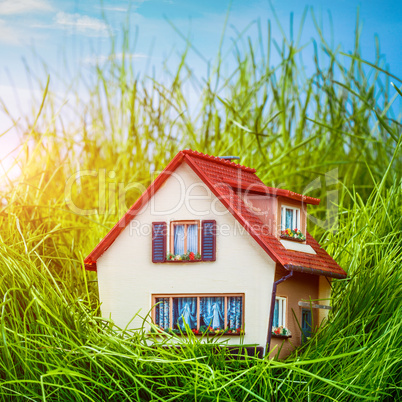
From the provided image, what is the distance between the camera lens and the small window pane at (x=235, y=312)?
3.75 m

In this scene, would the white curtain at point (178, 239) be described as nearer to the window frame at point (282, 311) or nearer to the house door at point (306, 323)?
the window frame at point (282, 311)

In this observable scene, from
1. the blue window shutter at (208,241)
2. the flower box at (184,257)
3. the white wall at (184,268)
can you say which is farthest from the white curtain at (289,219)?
the flower box at (184,257)

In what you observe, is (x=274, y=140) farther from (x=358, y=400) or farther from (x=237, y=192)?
(x=358, y=400)

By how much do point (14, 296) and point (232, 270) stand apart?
1360 mm

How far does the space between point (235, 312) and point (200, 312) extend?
0.21m

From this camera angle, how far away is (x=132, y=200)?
6.51m

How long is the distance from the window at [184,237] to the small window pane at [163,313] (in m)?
0.30

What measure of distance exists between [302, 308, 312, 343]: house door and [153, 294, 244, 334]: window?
0.58 m

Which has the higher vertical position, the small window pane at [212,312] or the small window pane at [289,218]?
the small window pane at [289,218]

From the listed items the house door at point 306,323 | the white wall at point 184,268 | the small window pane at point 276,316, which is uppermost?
the white wall at point 184,268

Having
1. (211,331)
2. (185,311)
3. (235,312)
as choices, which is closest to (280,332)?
(235,312)

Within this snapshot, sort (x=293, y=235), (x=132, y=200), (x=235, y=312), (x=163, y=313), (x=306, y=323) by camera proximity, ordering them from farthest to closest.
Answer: (x=132, y=200)
(x=306, y=323)
(x=293, y=235)
(x=163, y=313)
(x=235, y=312)

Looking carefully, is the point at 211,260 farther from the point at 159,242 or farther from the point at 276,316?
the point at 276,316

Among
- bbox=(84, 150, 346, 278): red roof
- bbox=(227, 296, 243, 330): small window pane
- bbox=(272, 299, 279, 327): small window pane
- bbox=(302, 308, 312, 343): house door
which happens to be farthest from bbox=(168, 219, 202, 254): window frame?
bbox=(302, 308, 312, 343): house door
